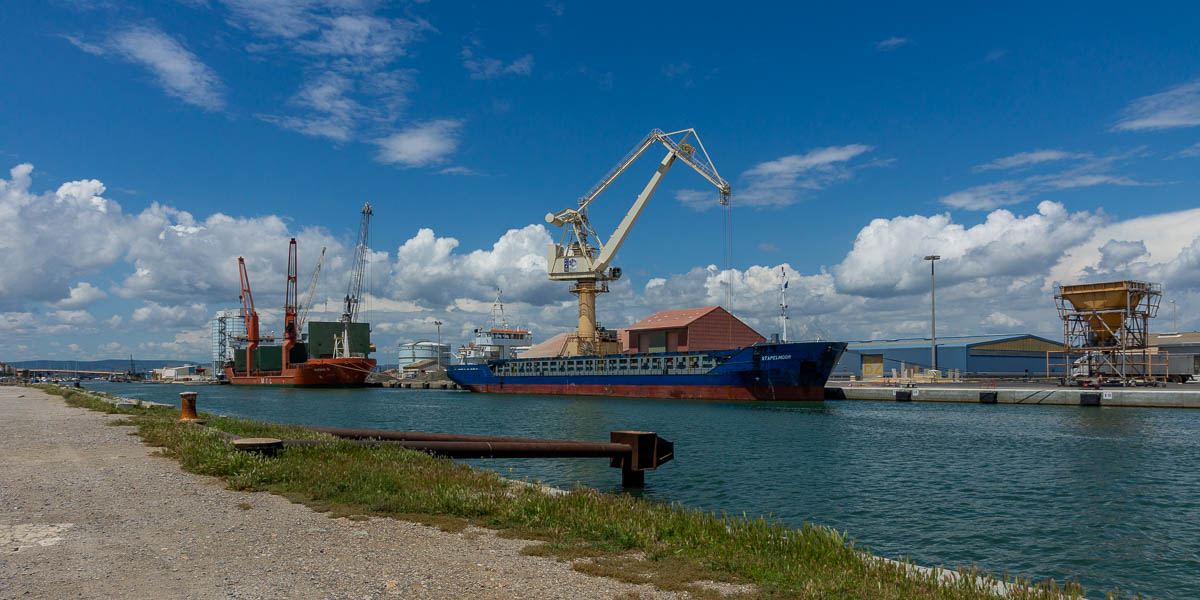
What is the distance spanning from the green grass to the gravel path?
47 centimetres

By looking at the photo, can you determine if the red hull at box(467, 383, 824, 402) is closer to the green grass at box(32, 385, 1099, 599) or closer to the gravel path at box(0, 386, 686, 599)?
the green grass at box(32, 385, 1099, 599)

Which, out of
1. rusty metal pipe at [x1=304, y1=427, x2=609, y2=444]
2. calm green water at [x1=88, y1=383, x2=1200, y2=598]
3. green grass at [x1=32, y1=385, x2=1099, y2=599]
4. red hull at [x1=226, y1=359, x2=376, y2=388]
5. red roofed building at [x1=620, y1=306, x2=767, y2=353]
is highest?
red roofed building at [x1=620, y1=306, x2=767, y2=353]

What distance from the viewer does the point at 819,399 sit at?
195 ft

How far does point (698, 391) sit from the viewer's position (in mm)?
63750

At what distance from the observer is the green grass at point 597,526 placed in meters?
7.34

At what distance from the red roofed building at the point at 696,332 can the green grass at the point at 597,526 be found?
208 feet

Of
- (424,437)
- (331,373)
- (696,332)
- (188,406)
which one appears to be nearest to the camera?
(424,437)

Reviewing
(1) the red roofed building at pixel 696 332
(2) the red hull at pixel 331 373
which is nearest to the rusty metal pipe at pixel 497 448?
(1) the red roofed building at pixel 696 332

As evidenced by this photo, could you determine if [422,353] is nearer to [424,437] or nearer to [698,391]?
[698,391]

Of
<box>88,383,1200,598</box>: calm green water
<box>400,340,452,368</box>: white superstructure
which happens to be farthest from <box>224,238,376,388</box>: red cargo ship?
<box>88,383,1200,598</box>: calm green water

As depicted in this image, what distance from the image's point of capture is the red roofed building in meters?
76.4

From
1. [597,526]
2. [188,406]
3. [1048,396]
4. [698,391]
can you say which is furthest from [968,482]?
[698,391]

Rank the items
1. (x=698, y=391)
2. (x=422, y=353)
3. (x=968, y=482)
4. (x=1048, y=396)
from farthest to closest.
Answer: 1. (x=422, y=353)
2. (x=698, y=391)
3. (x=1048, y=396)
4. (x=968, y=482)

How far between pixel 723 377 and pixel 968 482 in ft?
139
